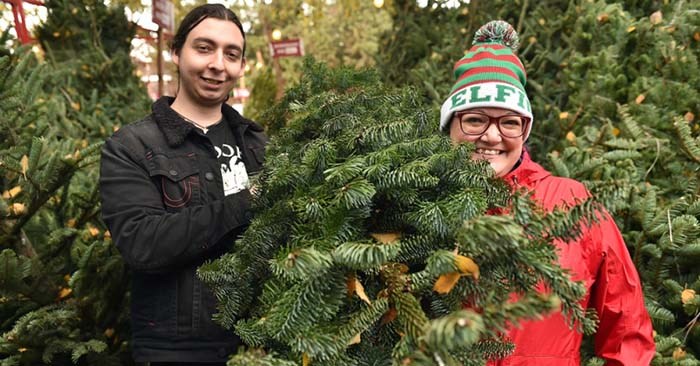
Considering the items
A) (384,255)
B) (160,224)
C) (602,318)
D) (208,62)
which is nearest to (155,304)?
(160,224)

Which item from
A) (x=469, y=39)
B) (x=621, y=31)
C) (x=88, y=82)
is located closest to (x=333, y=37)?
(x=88, y=82)

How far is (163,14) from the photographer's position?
5496 millimetres

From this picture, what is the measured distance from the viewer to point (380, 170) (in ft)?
3.93

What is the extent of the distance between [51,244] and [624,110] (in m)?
2.72

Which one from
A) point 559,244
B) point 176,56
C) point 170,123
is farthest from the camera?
point 176,56

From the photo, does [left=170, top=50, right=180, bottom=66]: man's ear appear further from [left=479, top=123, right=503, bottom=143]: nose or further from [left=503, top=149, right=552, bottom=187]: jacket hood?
[left=503, top=149, right=552, bottom=187]: jacket hood

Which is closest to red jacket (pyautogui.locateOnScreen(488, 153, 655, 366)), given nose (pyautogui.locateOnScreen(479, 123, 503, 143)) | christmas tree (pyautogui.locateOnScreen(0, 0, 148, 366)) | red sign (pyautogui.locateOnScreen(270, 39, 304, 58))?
nose (pyautogui.locateOnScreen(479, 123, 503, 143))

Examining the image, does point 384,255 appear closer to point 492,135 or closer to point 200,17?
point 492,135

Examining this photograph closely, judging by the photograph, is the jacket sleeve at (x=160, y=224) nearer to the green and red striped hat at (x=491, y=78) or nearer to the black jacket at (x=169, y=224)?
the black jacket at (x=169, y=224)

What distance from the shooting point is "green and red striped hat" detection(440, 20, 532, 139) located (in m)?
1.80

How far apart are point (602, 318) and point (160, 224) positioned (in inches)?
53.2

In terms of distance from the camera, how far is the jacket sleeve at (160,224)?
1.65 m

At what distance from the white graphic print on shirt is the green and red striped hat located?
2.37ft

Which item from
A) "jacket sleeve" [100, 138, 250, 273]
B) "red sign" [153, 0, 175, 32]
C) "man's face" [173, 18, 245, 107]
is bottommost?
"jacket sleeve" [100, 138, 250, 273]
